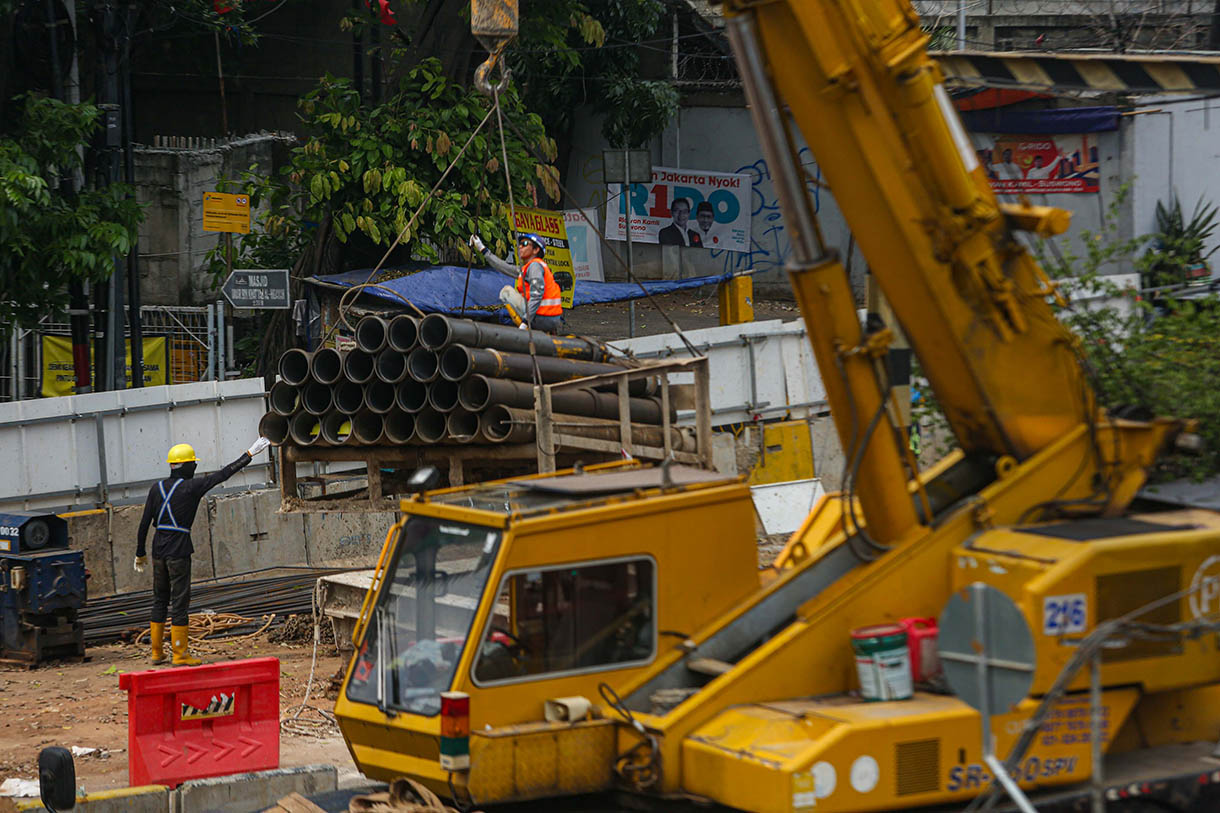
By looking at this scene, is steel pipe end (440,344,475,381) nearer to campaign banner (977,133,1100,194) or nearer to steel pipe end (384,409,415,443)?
steel pipe end (384,409,415,443)

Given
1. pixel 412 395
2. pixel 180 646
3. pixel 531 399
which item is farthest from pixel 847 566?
pixel 180 646

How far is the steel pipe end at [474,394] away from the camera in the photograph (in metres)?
11.3

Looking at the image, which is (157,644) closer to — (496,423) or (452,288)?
(496,423)

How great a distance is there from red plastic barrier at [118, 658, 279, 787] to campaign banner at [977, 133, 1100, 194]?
1796cm

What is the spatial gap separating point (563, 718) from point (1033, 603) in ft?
7.60

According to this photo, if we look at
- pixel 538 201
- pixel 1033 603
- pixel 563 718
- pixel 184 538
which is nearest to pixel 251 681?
pixel 563 718

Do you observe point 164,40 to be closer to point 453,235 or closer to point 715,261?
point 453,235

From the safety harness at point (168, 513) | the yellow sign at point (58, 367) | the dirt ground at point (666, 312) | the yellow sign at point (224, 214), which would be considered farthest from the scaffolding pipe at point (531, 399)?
the dirt ground at point (666, 312)

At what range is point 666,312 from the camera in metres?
30.7

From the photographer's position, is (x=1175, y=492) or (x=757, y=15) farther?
(x=1175, y=492)

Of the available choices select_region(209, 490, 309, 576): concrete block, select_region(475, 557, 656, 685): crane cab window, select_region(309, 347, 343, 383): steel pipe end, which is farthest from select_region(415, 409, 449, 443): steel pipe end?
select_region(209, 490, 309, 576): concrete block

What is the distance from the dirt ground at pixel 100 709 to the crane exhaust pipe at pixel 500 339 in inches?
131

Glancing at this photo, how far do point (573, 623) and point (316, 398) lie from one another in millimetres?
5782

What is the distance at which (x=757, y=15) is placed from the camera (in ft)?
23.7
